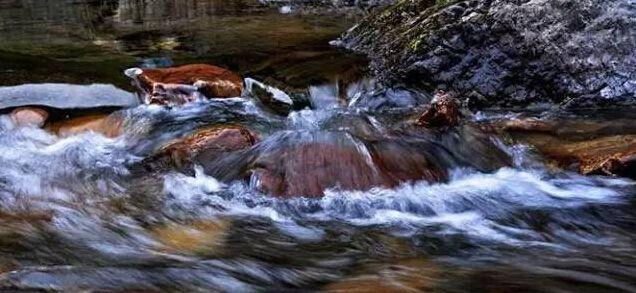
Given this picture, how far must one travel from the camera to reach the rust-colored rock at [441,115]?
5.69 m

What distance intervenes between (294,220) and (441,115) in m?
1.97

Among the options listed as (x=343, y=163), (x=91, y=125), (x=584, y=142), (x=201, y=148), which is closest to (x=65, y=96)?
(x=91, y=125)

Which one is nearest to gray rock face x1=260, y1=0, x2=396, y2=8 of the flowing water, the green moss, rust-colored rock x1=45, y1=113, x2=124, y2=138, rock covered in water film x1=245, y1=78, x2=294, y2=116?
the green moss

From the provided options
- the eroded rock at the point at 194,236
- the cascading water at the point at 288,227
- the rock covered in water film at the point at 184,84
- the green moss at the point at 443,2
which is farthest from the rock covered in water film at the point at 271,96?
the eroded rock at the point at 194,236

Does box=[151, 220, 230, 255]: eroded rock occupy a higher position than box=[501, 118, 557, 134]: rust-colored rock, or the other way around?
box=[501, 118, 557, 134]: rust-colored rock

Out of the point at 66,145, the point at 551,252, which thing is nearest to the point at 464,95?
the point at 551,252

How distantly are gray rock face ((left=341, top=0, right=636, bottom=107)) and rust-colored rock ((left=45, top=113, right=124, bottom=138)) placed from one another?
9.15 feet

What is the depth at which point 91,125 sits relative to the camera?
6.23 metres

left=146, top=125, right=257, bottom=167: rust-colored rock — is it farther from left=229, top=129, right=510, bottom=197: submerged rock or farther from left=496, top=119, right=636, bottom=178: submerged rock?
left=496, top=119, right=636, bottom=178: submerged rock

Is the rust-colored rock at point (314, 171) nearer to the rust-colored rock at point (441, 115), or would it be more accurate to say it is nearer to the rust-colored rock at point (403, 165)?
the rust-colored rock at point (403, 165)

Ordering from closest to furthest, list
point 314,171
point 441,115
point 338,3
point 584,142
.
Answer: point 314,171
point 584,142
point 441,115
point 338,3

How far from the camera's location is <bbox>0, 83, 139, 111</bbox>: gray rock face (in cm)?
655

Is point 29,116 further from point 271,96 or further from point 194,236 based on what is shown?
point 194,236

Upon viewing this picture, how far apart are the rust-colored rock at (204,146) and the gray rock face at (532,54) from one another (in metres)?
2.31
